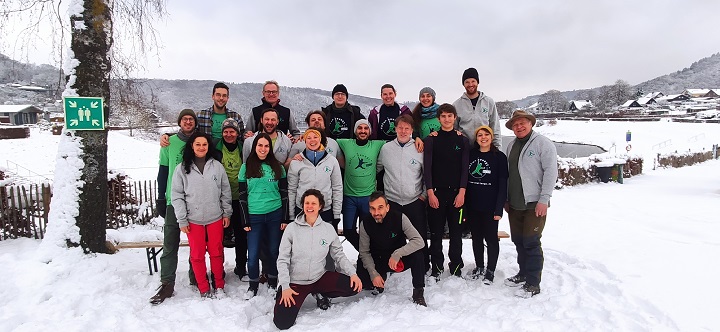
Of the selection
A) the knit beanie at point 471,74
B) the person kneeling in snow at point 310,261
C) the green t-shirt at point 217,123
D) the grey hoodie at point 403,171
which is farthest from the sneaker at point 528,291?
the green t-shirt at point 217,123

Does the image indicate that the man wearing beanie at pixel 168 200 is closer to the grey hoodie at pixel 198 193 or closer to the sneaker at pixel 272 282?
the grey hoodie at pixel 198 193

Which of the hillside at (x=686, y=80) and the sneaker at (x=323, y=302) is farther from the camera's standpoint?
the hillside at (x=686, y=80)

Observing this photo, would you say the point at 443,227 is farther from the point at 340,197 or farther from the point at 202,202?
the point at 202,202

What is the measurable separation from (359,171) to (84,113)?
355cm

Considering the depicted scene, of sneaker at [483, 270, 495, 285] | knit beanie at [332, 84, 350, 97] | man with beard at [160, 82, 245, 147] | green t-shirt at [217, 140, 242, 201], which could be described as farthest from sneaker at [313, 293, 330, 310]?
knit beanie at [332, 84, 350, 97]

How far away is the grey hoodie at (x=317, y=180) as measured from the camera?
4.45 metres

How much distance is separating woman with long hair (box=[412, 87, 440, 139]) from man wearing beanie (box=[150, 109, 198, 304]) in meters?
2.91

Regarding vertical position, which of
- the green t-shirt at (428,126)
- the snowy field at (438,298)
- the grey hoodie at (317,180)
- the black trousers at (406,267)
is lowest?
the snowy field at (438,298)

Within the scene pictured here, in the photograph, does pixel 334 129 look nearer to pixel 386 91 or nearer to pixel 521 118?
pixel 386 91

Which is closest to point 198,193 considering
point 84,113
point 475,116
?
point 84,113

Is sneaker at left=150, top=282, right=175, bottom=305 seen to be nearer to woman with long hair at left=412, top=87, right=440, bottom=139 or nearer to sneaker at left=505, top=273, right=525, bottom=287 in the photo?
woman with long hair at left=412, top=87, right=440, bottom=139

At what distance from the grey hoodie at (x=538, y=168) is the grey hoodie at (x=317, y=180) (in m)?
2.21

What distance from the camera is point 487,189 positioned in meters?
4.67

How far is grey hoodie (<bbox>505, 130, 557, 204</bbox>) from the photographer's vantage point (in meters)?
4.38
